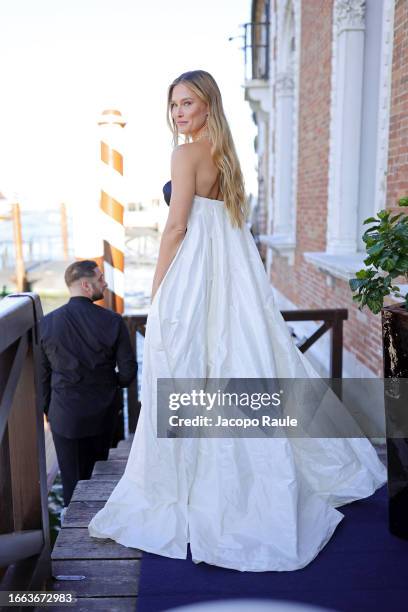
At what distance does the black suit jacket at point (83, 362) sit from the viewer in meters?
3.48

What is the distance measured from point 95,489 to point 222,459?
970 mm

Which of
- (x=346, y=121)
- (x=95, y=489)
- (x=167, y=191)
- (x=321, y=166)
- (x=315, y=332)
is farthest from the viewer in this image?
(x=321, y=166)

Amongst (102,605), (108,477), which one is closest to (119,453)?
(108,477)

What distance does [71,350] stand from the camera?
11.4ft

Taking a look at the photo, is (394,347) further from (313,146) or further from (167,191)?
(313,146)

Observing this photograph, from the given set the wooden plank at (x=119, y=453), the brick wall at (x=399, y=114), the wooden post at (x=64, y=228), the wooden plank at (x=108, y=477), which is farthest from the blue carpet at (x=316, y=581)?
the wooden post at (x=64, y=228)

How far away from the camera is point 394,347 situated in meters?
2.40

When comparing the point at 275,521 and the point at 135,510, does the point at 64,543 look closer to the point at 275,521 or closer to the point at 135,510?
the point at 135,510

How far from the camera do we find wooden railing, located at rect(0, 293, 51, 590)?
1974 mm

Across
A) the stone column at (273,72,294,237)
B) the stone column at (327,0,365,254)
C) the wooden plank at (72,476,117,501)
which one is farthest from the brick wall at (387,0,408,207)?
the stone column at (273,72,294,237)

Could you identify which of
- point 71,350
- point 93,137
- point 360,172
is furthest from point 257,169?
point 71,350

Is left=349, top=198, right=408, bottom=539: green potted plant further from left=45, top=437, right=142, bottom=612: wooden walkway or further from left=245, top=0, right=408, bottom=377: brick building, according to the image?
left=245, top=0, right=408, bottom=377: brick building

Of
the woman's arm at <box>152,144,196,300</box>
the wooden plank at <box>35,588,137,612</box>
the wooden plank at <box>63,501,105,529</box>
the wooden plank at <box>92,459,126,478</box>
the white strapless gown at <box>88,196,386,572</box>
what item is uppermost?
the woman's arm at <box>152,144,196,300</box>

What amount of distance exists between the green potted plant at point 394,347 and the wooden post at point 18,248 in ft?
45.4
